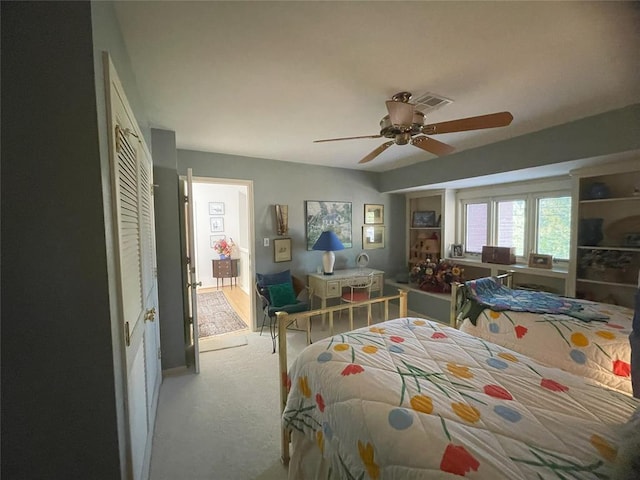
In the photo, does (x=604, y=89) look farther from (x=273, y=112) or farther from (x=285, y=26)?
(x=273, y=112)

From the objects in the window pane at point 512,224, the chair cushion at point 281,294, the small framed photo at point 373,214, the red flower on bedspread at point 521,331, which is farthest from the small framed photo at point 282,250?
the window pane at point 512,224

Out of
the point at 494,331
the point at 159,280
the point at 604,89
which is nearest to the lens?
the point at 604,89

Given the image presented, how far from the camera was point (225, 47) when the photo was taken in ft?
4.54

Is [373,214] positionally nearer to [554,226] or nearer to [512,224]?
[512,224]

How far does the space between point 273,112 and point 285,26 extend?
95 centimetres

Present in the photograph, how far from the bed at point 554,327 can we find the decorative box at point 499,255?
0.85m

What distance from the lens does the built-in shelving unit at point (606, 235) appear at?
8.41ft

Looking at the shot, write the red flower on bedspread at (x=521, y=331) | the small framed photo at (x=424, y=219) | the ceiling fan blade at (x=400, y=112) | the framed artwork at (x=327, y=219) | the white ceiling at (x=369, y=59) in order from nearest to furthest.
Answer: the white ceiling at (x=369, y=59) → the ceiling fan blade at (x=400, y=112) → the red flower on bedspread at (x=521, y=331) → the framed artwork at (x=327, y=219) → the small framed photo at (x=424, y=219)

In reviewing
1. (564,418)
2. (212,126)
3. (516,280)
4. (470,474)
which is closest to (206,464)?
(470,474)

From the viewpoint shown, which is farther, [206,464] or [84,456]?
[206,464]

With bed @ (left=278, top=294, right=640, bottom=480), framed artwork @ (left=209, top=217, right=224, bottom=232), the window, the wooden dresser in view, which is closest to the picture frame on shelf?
the window

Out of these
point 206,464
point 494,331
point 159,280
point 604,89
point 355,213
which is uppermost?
point 604,89

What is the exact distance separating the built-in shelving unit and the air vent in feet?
6.19

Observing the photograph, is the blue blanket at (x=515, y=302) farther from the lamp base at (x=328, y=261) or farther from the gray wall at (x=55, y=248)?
the gray wall at (x=55, y=248)
